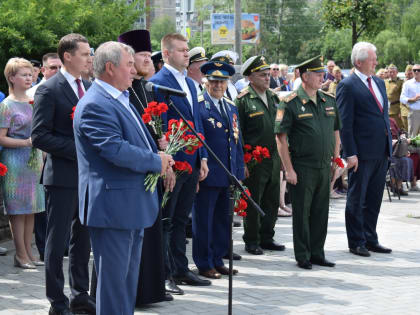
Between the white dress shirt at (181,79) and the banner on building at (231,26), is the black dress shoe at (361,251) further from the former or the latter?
the banner on building at (231,26)

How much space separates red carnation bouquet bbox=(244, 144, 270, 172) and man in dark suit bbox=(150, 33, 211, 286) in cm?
123

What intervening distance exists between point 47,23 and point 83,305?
6580mm

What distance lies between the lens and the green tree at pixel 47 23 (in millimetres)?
11336

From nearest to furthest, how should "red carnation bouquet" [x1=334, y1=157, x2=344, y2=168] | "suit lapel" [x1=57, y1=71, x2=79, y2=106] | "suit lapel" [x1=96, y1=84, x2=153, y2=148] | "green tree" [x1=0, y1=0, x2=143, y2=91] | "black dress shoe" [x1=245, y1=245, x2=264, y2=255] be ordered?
"suit lapel" [x1=96, y1=84, x2=153, y2=148] → "suit lapel" [x1=57, y1=71, x2=79, y2=106] → "red carnation bouquet" [x1=334, y1=157, x2=344, y2=168] → "black dress shoe" [x1=245, y1=245, x2=264, y2=255] → "green tree" [x1=0, y1=0, x2=143, y2=91]

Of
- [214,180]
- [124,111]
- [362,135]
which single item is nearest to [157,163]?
[124,111]

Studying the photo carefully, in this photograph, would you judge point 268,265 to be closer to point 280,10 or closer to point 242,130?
point 242,130

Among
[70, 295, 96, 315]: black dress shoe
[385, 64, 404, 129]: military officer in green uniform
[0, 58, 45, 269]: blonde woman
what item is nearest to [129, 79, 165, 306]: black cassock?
[70, 295, 96, 315]: black dress shoe

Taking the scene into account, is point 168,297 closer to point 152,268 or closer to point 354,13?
point 152,268

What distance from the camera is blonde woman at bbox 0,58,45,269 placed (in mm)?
8039

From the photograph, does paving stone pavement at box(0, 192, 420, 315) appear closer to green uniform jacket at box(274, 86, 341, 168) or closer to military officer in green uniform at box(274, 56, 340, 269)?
military officer in green uniform at box(274, 56, 340, 269)

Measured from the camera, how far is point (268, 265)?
27.5 feet

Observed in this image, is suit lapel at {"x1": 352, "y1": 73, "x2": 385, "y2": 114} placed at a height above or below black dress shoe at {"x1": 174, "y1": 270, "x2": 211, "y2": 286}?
above

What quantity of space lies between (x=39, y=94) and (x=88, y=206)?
5.51 ft

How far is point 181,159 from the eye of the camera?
725 centimetres
